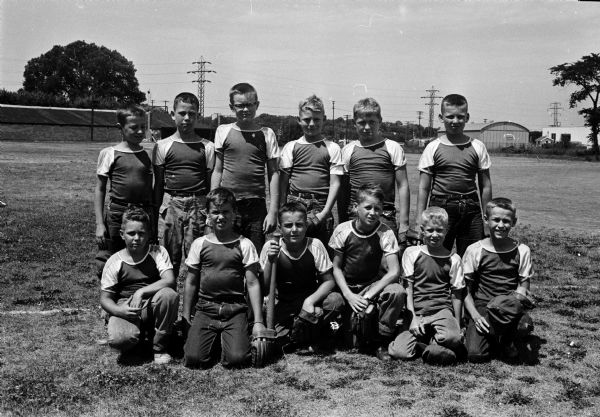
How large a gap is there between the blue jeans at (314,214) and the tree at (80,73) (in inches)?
3508

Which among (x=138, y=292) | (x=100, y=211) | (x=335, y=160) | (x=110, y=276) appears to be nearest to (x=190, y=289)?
(x=138, y=292)

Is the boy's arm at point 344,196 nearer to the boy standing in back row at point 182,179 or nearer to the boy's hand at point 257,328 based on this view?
the boy standing in back row at point 182,179

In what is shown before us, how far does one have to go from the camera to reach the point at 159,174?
5.70 meters

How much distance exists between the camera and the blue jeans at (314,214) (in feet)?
18.5

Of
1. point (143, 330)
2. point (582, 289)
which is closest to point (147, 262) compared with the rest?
point (143, 330)

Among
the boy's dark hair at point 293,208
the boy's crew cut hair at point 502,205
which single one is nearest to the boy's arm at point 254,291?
the boy's dark hair at point 293,208

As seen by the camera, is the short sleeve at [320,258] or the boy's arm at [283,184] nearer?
the short sleeve at [320,258]

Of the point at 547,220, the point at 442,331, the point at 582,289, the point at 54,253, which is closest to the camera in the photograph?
the point at 442,331

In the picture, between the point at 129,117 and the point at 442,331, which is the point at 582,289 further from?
the point at 129,117

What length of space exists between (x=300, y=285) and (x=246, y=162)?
4.16ft

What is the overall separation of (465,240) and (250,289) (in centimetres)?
217

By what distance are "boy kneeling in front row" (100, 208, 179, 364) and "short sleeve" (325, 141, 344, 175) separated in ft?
5.70

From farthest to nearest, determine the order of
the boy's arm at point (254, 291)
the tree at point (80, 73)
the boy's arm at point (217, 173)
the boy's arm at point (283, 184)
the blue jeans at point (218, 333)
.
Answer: the tree at point (80, 73)
the boy's arm at point (283, 184)
the boy's arm at point (217, 173)
the boy's arm at point (254, 291)
the blue jeans at point (218, 333)

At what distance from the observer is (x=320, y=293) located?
520 centimetres
